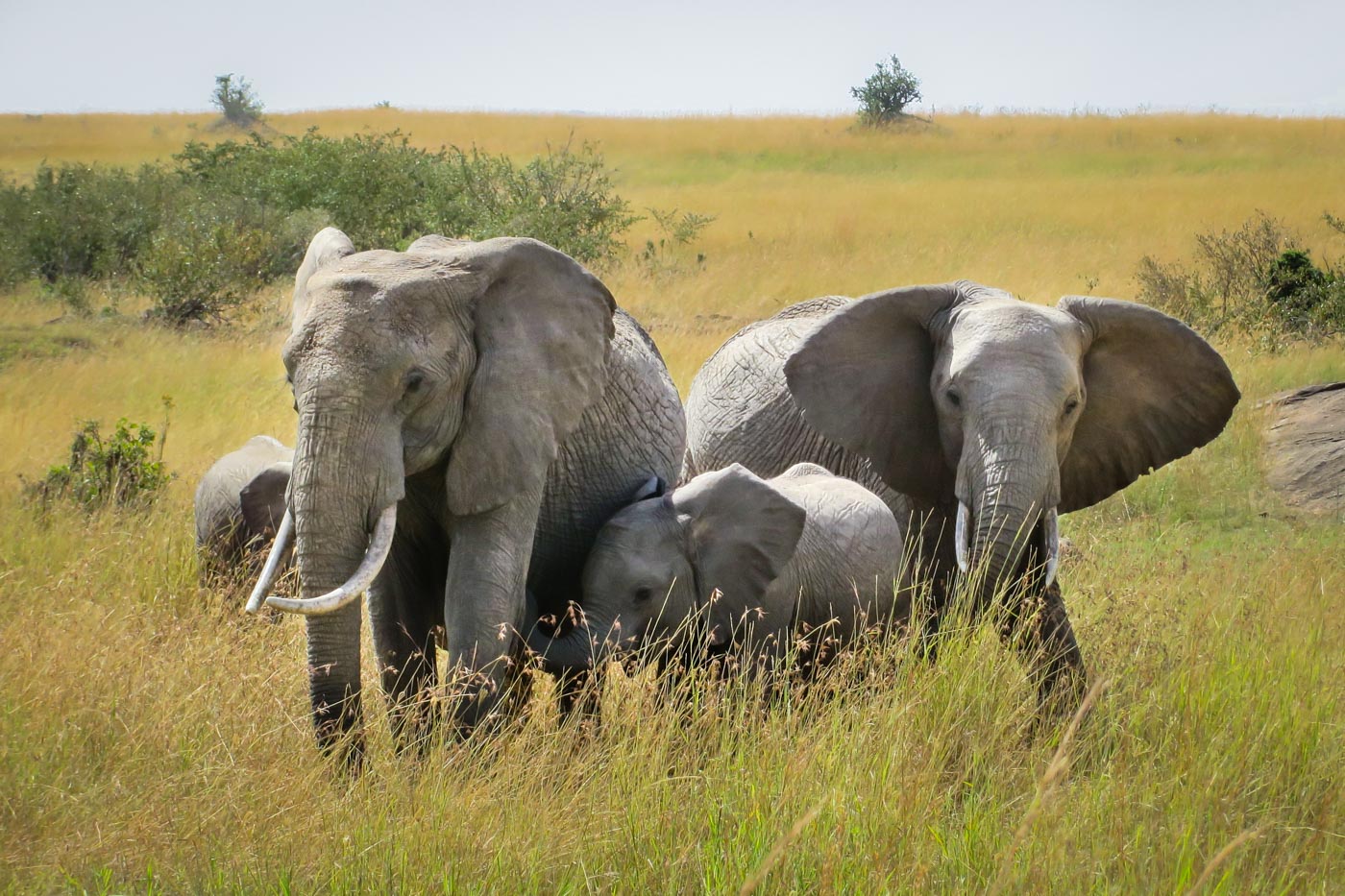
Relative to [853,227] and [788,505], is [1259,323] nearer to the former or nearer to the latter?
[788,505]

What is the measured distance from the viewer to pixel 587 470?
5445mm

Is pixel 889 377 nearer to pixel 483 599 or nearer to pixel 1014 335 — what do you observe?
pixel 1014 335

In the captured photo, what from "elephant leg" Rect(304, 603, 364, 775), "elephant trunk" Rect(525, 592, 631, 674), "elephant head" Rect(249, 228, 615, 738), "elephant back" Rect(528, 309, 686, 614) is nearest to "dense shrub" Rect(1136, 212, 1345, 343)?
Answer: "elephant back" Rect(528, 309, 686, 614)

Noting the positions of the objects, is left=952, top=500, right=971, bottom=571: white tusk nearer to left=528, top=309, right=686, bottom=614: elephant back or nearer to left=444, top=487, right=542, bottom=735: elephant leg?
left=528, top=309, right=686, bottom=614: elephant back

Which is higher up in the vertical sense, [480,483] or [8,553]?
[480,483]

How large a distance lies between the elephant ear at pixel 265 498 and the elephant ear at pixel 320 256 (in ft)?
6.02

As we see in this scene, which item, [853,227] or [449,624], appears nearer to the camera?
[449,624]

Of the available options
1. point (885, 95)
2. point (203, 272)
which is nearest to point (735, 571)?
point (203, 272)

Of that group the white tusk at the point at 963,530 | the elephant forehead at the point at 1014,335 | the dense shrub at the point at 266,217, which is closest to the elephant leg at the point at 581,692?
the white tusk at the point at 963,530

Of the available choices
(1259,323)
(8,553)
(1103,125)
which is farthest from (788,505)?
(1103,125)

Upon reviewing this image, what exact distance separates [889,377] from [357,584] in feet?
8.60

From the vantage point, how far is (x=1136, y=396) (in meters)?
5.95

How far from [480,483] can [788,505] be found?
1.34m

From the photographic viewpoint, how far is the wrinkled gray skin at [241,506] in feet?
22.4
